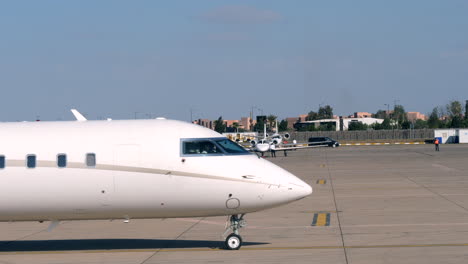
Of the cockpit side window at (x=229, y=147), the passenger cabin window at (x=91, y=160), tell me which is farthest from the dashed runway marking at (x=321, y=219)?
the passenger cabin window at (x=91, y=160)

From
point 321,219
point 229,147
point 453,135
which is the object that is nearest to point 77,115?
point 229,147

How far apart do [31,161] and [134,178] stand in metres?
2.40

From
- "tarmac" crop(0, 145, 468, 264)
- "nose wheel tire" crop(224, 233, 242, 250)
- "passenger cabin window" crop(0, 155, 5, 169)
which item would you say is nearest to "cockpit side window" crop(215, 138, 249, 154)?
"nose wheel tire" crop(224, 233, 242, 250)

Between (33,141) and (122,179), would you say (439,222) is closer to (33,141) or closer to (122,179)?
(122,179)

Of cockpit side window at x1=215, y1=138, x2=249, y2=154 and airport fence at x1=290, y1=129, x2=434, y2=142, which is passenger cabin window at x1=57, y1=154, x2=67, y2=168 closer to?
cockpit side window at x1=215, y1=138, x2=249, y2=154

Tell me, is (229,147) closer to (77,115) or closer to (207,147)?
(207,147)

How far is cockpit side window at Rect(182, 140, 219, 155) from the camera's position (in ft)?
55.3

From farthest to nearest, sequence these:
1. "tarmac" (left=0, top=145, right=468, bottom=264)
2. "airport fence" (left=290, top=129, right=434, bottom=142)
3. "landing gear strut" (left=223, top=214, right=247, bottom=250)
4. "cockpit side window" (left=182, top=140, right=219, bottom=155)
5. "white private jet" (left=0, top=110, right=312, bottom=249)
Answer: "airport fence" (left=290, top=129, right=434, bottom=142), "landing gear strut" (left=223, top=214, right=247, bottom=250), "cockpit side window" (left=182, top=140, right=219, bottom=155), "white private jet" (left=0, top=110, right=312, bottom=249), "tarmac" (left=0, top=145, right=468, bottom=264)

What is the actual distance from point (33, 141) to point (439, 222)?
1150 cm

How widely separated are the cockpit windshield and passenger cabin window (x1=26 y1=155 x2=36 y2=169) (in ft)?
11.1

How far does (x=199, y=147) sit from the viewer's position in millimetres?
16938

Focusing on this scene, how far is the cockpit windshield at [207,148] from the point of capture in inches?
664

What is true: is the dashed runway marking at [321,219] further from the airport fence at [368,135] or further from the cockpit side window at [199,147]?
the airport fence at [368,135]

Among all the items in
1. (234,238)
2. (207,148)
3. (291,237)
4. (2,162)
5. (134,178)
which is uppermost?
(207,148)
